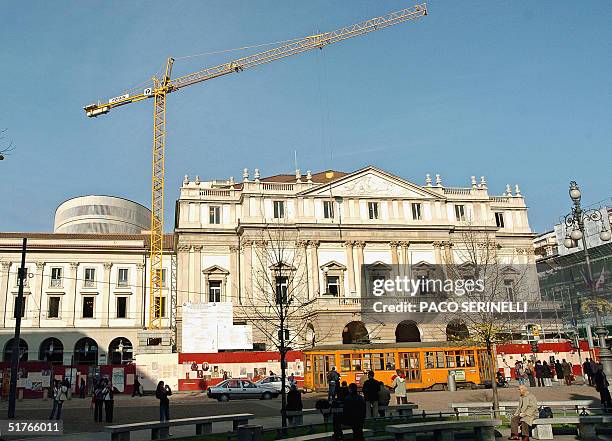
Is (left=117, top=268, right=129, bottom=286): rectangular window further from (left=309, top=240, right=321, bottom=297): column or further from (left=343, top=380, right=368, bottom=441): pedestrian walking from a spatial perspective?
(left=343, top=380, right=368, bottom=441): pedestrian walking

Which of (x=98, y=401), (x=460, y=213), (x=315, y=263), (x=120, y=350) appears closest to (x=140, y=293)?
(x=120, y=350)

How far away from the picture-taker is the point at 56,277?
63.2 metres

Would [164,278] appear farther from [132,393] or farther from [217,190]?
[132,393]

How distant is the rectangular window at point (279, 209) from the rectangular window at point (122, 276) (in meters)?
19.4

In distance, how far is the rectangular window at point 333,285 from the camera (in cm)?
5619

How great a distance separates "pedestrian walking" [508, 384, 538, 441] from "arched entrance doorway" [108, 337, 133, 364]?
53283mm

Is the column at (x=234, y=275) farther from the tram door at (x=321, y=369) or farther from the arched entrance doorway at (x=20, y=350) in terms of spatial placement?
the arched entrance doorway at (x=20, y=350)

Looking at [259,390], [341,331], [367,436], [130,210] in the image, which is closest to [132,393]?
[259,390]

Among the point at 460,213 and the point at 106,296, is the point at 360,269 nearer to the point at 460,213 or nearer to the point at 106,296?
the point at 460,213

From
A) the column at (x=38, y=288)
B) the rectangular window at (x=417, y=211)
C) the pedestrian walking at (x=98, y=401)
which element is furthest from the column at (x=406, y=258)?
the pedestrian walking at (x=98, y=401)

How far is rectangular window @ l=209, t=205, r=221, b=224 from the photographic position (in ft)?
190

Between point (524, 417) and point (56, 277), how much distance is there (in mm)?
57308

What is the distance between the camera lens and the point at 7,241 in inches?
2482

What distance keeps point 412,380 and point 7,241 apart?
46081mm
